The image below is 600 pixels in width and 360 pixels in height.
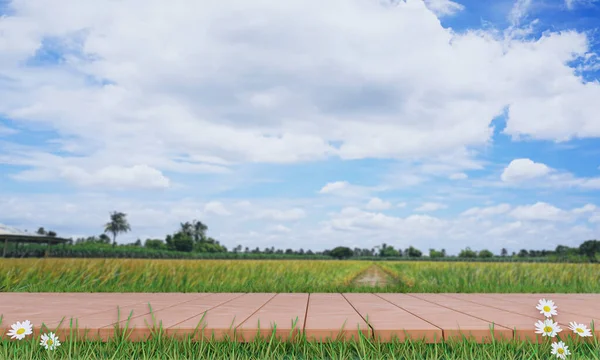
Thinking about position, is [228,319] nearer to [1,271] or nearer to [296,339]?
[296,339]

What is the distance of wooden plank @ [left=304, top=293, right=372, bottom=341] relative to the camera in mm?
3080

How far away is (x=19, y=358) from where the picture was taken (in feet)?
9.50

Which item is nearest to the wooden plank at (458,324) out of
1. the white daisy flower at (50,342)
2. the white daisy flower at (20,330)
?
the white daisy flower at (50,342)

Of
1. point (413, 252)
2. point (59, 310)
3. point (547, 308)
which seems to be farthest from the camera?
point (413, 252)

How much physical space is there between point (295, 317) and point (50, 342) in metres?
1.68

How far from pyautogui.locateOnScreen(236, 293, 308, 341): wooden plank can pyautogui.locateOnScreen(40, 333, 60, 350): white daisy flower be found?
3.83 feet

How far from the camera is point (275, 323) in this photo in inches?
124

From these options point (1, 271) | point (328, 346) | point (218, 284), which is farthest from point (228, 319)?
point (1, 271)

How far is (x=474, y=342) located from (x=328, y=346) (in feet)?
3.17

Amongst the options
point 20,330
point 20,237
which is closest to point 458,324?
point 20,330

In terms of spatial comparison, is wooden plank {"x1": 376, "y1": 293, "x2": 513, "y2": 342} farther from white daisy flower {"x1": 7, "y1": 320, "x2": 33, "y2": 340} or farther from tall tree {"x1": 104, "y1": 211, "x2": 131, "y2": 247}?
tall tree {"x1": 104, "y1": 211, "x2": 131, "y2": 247}

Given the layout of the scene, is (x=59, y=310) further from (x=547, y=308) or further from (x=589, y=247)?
(x=589, y=247)

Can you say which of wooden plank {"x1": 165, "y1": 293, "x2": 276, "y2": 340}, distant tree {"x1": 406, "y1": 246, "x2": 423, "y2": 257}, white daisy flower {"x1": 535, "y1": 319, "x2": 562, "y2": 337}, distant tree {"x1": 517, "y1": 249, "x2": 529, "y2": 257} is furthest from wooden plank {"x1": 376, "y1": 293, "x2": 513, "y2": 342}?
distant tree {"x1": 406, "y1": 246, "x2": 423, "y2": 257}

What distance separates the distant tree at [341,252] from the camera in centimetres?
6825
